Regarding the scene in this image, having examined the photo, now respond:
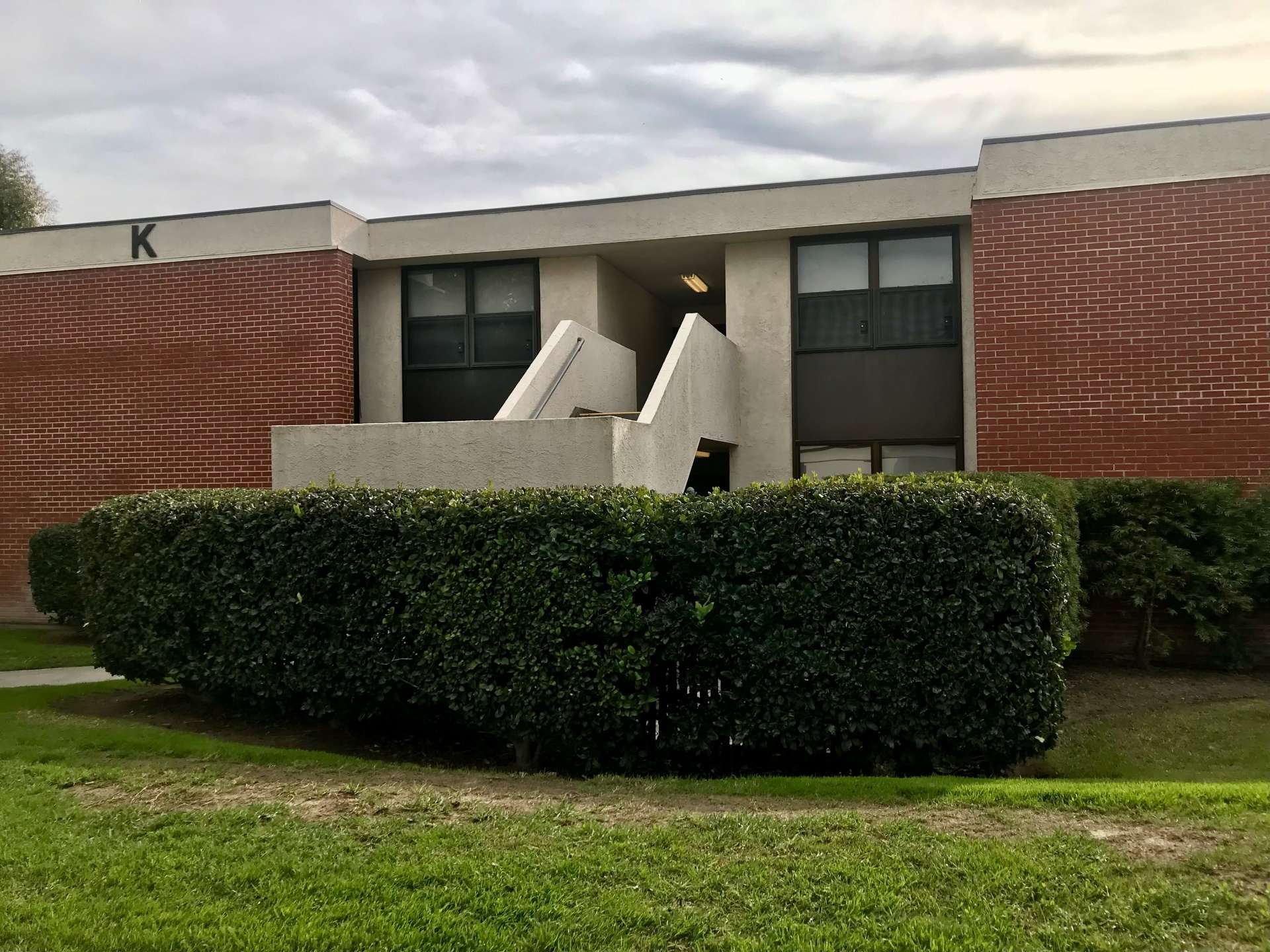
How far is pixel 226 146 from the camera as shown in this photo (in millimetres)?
12305

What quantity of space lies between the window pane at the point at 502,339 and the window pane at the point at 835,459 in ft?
13.8

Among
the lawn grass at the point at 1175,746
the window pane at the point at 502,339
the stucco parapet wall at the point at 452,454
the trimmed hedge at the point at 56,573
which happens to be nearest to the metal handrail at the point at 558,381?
the stucco parapet wall at the point at 452,454

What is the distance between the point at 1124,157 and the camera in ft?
36.7

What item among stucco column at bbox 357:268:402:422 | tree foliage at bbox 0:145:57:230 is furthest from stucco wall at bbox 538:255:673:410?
tree foliage at bbox 0:145:57:230

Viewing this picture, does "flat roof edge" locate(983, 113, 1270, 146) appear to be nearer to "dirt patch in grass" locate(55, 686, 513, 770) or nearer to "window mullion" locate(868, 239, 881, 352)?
"window mullion" locate(868, 239, 881, 352)

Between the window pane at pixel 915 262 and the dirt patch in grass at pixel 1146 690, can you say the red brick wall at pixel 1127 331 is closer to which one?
the window pane at pixel 915 262

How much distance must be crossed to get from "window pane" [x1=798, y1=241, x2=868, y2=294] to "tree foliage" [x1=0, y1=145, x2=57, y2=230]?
2241 centimetres

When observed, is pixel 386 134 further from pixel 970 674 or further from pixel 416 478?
pixel 970 674

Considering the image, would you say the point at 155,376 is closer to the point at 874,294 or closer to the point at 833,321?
the point at 833,321

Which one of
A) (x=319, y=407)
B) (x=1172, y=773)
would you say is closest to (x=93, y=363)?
(x=319, y=407)

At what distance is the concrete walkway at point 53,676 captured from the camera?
9.93m

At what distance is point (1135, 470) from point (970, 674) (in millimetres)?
6199

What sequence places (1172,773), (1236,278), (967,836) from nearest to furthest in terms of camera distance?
1. (967,836)
2. (1172,773)
3. (1236,278)

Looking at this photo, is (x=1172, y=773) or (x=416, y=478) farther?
(x=416, y=478)
